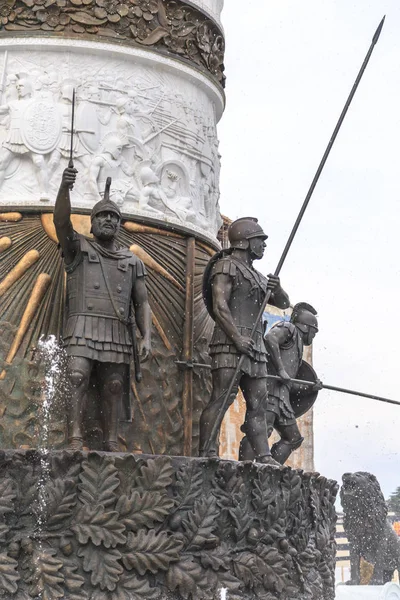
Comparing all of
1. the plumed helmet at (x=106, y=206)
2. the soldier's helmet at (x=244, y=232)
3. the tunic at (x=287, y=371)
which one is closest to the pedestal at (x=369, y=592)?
the tunic at (x=287, y=371)

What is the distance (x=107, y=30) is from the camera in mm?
12297

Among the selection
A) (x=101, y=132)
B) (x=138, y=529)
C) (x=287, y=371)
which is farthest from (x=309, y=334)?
(x=138, y=529)

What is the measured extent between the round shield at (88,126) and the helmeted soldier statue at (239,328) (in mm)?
1537

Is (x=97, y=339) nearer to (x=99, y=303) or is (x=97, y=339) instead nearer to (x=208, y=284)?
(x=99, y=303)

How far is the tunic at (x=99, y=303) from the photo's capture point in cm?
1080

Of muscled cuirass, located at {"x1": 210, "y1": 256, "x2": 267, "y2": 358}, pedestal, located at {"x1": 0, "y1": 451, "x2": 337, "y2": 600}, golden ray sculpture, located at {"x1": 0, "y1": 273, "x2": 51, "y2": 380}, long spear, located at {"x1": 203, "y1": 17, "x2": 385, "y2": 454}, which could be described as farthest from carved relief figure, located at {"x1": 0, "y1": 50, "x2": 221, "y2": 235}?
pedestal, located at {"x1": 0, "y1": 451, "x2": 337, "y2": 600}

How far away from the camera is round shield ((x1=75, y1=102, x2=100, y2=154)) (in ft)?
39.8

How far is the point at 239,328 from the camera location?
37.7ft

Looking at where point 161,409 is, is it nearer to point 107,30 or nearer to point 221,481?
point 221,481

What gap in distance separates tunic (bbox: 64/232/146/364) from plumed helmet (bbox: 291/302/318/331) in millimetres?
2806

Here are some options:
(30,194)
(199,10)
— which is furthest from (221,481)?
(199,10)

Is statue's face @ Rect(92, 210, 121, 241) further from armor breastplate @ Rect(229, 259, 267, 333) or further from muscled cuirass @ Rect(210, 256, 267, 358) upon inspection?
armor breastplate @ Rect(229, 259, 267, 333)

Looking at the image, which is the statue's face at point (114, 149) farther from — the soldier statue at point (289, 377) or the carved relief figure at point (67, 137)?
the soldier statue at point (289, 377)

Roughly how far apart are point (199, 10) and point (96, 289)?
11.4 feet
